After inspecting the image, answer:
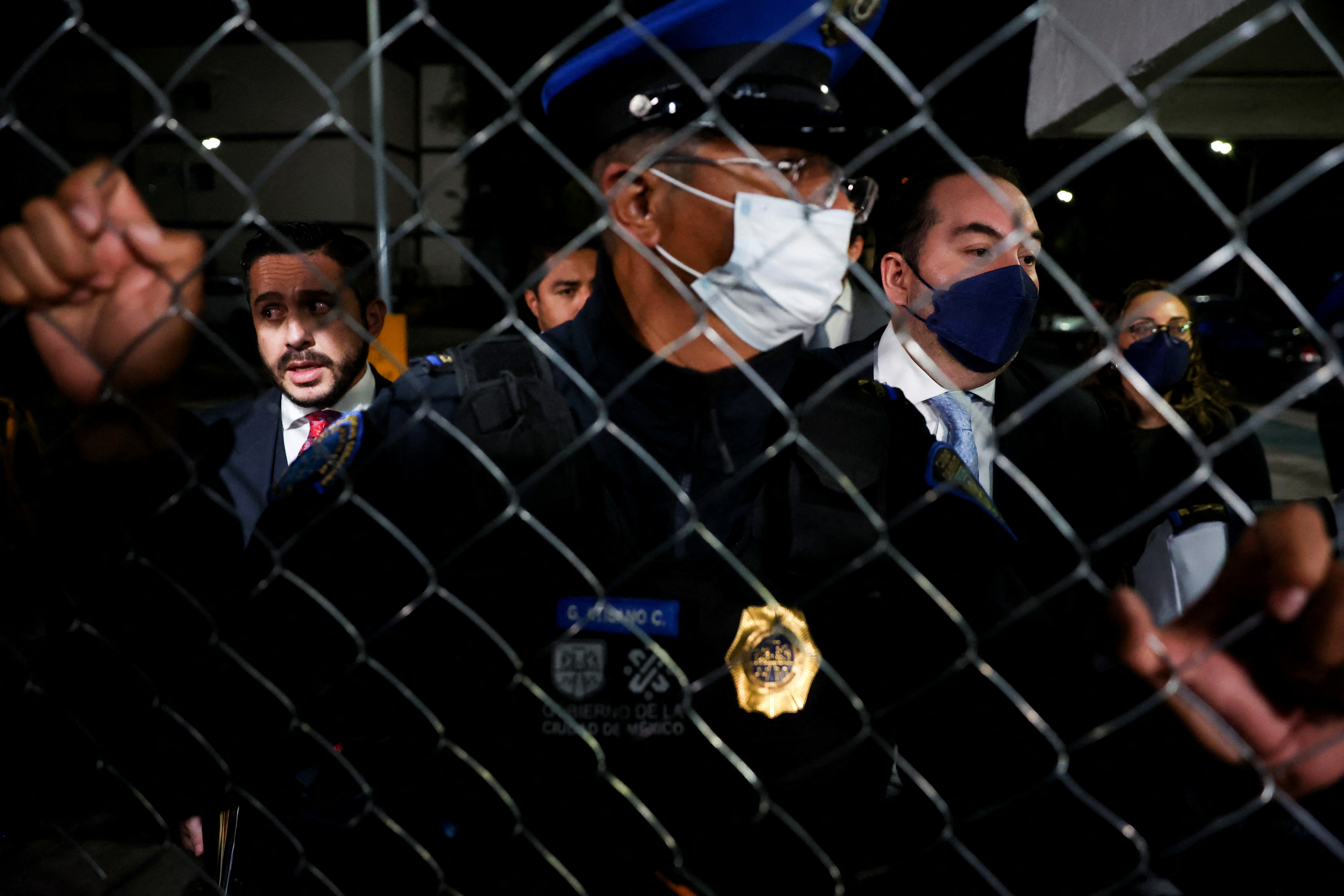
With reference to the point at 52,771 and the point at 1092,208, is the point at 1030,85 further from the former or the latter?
the point at 1092,208

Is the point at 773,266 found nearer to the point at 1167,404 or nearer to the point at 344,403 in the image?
the point at 344,403

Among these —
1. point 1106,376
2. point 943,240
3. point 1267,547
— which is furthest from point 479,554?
point 1106,376

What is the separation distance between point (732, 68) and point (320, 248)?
1345mm

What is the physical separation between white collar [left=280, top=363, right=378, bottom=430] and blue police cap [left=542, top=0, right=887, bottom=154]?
102cm

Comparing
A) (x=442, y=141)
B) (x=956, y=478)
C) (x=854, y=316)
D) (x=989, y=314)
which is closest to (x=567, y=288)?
(x=989, y=314)

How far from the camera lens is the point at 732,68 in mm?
1509

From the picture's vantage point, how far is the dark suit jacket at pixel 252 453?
6.27 ft

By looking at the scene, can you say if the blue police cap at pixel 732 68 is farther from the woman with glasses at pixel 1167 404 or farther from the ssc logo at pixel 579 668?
the woman with glasses at pixel 1167 404

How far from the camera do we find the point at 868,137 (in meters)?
1.50

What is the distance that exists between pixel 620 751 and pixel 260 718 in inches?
23.3

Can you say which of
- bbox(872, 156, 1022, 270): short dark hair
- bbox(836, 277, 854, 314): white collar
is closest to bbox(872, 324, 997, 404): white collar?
bbox(872, 156, 1022, 270): short dark hair

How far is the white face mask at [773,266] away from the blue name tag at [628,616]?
0.49 metres

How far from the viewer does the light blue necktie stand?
1.88 metres

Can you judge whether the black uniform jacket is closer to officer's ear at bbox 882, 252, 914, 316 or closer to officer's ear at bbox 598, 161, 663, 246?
officer's ear at bbox 598, 161, 663, 246
